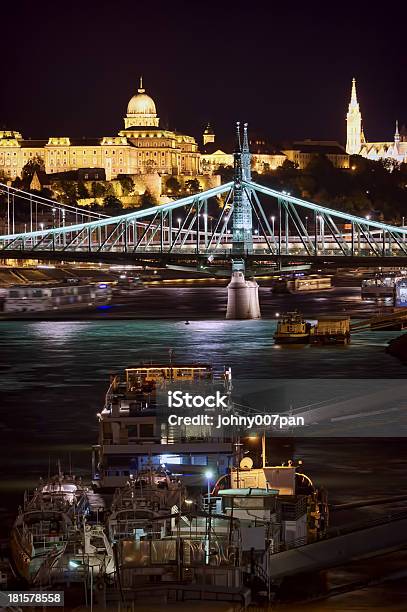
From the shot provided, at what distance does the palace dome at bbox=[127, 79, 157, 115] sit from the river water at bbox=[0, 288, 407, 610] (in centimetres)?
9982

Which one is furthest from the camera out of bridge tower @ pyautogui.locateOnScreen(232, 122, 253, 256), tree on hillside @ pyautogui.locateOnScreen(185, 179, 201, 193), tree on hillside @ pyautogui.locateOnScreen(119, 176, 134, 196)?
tree on hillside @ pyautogui.locateOnScreen(185, 179, 201, 193)

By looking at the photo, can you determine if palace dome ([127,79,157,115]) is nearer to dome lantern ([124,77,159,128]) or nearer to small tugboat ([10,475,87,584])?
dome lantern ([124,77,159,128])

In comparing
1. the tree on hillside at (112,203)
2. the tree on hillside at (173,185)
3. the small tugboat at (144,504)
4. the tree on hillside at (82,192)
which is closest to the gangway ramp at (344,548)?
the small tugboat at (144,504)

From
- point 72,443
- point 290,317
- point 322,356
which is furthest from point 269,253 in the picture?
point 72,443

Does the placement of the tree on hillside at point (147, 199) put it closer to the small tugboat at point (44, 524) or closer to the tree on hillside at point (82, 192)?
the tree on hillside at point (82, 192)

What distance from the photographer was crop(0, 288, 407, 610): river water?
24375 mm

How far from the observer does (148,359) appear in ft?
148

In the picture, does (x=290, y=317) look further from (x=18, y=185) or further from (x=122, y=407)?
(x=18, y=185)

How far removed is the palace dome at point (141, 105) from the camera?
18062cm

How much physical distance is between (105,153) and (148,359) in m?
124

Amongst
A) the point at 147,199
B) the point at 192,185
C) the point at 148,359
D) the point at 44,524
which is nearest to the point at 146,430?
the point at 44,524

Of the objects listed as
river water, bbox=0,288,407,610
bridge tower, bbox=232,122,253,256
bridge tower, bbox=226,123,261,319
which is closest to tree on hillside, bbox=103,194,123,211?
river water, bbox=0,288,407,610

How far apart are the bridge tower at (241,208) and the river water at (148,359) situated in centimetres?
298

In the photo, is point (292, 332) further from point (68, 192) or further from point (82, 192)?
point (82, 192)
